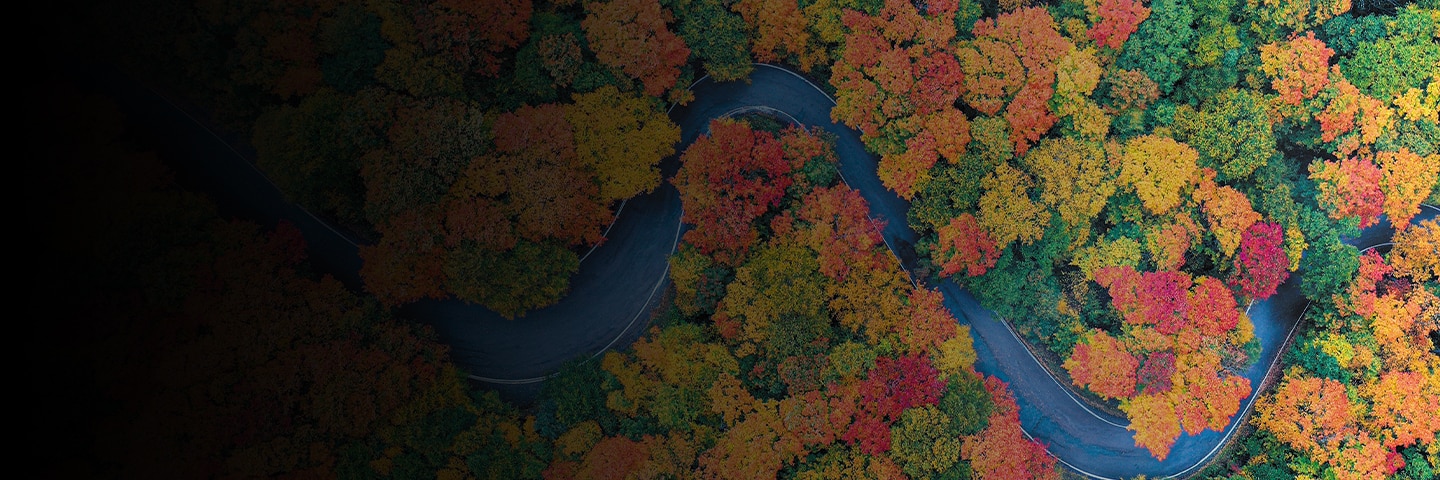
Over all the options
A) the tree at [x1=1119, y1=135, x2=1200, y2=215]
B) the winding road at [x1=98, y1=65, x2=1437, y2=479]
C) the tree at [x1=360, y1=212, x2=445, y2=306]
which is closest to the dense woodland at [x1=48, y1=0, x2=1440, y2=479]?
the tree at [x1=360, y1=212, x2=445, y2=306]

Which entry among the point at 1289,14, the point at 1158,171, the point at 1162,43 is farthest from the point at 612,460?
the point at 1289,14

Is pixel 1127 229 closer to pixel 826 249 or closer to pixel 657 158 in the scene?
pixel 826 249

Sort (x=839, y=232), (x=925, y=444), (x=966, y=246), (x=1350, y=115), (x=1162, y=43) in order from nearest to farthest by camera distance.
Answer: (x=925, y=444) < (x=839, y=232) < (x=966, y=246) < (x=1162, y=43) < (x=1350, y=115)

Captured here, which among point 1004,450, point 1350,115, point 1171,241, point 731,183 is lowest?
point 1004,450

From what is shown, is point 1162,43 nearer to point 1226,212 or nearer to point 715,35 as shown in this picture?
point 1226,212

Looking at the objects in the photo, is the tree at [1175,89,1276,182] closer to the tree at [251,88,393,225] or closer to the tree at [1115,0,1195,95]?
the tree at [1115,0,1195,95]

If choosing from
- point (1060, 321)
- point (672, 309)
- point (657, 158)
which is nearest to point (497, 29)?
point (657, 158)

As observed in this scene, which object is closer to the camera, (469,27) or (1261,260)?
(469,27)

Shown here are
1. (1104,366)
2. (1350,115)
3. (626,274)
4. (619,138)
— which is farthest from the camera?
(626,274)
